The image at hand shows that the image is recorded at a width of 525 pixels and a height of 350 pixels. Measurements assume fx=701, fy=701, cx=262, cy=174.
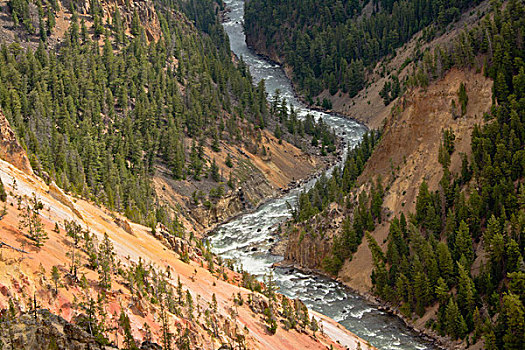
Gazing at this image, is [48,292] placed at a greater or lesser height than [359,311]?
greater

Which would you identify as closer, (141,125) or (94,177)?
(94,177)

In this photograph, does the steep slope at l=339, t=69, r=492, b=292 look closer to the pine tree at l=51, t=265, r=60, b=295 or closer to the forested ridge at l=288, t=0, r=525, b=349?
the forested ridge at l=288, t=0, r=525, b=349

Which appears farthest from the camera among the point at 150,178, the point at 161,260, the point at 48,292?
the point at 150,178

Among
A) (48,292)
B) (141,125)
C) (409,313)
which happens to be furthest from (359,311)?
(141,125)

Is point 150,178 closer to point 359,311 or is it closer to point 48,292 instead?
point 359,311

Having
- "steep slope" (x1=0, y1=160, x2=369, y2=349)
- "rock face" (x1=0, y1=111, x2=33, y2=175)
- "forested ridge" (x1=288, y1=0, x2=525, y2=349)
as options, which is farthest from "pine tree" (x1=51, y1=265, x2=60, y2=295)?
"forested ridge" (x1=288, y1=0, x2=525, y2=349)
